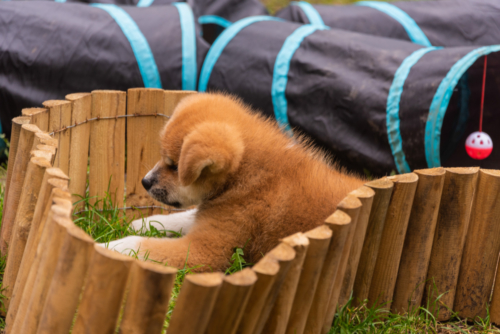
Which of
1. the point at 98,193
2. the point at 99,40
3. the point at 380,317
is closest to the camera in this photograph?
the point at 380,317

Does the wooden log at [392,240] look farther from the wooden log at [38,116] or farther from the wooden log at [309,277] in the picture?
the wooden log at [38,116]

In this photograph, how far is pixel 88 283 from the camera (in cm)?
142

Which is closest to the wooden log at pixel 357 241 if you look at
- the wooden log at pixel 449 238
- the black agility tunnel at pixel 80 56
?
the wooden log at pixel 449 238

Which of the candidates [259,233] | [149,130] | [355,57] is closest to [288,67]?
[355,57]

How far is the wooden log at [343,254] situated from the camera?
178cm

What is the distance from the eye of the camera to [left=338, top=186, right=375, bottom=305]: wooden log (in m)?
1.87

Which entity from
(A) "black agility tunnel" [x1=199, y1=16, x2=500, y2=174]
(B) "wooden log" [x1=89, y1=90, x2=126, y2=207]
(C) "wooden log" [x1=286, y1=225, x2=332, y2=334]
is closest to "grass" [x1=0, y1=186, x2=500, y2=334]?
(C) "wooden log" [x1=286, y1=225, x2=332, y2=334]

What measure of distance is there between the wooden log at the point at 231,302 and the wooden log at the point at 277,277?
0.32ft

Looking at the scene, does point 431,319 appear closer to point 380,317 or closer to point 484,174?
point 380,317

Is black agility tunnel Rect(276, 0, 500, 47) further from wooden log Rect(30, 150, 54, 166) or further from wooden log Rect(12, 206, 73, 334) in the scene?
wooden log Rect(12, 206, 73, 334)

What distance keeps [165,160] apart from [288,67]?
1876 mm

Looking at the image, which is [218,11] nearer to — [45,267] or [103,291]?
[45,267]

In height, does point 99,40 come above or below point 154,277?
above

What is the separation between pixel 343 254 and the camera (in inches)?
72.6
